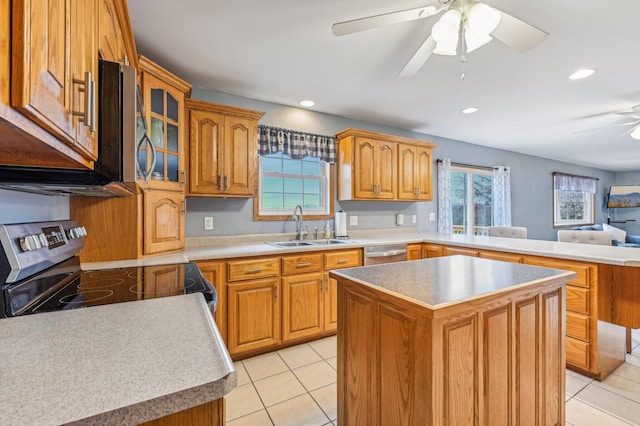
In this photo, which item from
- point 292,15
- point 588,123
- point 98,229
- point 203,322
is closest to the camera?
point 203,322

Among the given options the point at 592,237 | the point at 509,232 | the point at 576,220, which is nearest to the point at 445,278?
the point at 592,237

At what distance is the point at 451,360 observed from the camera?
107 cm

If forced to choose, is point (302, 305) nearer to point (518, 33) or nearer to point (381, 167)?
point (381, 167)

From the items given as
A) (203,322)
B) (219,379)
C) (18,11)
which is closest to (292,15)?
(18,11)

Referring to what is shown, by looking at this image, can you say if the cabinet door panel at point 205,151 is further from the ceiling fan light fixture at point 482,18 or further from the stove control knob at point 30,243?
the ceiling fan light fixture at point 482,18

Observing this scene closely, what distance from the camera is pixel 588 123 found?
384 cm

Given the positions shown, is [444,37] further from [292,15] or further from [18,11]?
[18,11]

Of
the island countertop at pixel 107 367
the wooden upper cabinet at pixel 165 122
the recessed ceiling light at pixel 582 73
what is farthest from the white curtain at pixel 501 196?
the island countertop at pixel 107 367

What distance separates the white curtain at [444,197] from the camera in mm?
4324

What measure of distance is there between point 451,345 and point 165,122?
2295 millimetres

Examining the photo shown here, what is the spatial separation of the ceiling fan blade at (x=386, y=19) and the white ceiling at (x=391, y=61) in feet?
0.82

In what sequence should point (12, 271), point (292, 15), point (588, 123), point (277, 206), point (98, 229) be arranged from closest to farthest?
point (12, 271), point (292, 15), point (98, 229), point (277, 206), point (588, 123)

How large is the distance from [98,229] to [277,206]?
167cm

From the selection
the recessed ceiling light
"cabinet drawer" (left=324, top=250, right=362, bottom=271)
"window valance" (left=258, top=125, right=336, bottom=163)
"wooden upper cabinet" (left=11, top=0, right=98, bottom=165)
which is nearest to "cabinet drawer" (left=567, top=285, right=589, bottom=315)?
"cabinet drawer" (left=324, top=250, right=362, bottom=271)
